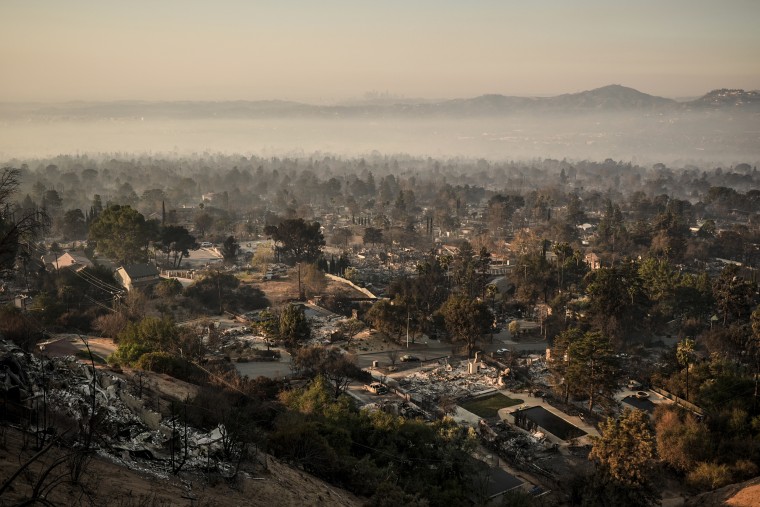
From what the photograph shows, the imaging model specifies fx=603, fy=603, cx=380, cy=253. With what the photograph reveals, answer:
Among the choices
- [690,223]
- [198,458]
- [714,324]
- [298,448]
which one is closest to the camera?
[198,458]

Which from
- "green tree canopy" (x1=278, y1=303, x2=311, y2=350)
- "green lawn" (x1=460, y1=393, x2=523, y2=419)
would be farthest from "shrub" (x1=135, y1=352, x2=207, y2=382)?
"green lawn" (x1=460, y1=393, x2=523, y2=419)

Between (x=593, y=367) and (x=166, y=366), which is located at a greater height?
(x=166, y=366)

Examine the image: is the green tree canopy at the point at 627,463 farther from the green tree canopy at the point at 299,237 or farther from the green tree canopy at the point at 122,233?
the green tree canopy at the point at 122,233

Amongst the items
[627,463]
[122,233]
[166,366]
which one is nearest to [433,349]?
[166,366]

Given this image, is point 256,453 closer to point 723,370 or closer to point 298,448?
point 298,448

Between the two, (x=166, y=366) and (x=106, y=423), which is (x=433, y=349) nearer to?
(x=166, y=366)

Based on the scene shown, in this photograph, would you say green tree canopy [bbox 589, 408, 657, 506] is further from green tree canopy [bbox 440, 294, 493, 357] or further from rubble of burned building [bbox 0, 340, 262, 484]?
green tree canopy [bbox 440, 294, 493, 357]

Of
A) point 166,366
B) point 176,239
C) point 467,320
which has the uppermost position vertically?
point 176,239

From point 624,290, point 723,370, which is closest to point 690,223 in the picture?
point 624,290
